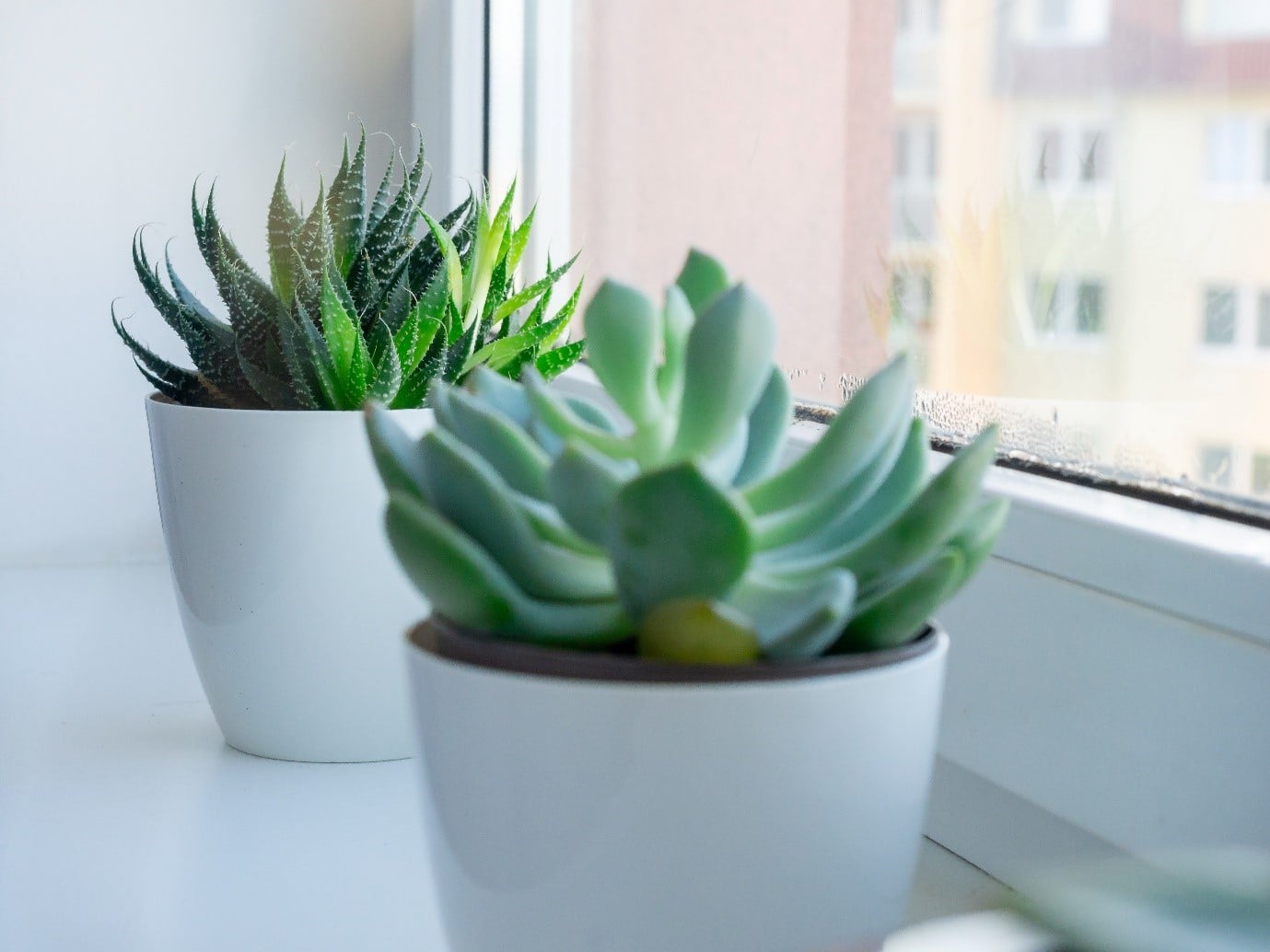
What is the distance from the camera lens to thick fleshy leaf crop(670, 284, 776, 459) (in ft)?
0.75

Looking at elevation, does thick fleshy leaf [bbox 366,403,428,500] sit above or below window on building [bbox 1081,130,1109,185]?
below

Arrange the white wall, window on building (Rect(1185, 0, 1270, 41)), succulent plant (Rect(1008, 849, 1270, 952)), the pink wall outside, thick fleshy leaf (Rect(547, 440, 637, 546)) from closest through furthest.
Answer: succulent plant (Rect(1008, 849, 1270, 952))
thick fleshy leaf (Rect(547, 440, 637, 546))
window on building (Rect(1185, 0, 1270, 41))
the pink wall outside
the white wall

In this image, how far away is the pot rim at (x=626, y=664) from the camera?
229 millimetres

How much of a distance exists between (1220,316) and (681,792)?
0.69 feet

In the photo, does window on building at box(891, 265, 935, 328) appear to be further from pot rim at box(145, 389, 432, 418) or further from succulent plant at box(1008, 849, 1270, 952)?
succulent plant at box(1008, 849, 1270, 952)

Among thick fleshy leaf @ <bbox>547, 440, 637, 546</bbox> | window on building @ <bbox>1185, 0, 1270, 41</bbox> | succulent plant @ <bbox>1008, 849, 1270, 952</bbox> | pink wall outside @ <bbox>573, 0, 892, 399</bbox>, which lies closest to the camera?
succulent plant @ <bbox>1008, 849, 1270, 952</bbox>

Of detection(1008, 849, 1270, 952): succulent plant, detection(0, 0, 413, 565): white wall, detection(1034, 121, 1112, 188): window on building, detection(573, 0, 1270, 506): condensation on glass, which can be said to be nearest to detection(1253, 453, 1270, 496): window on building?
detection(573, 0, 1270, 506): condensation on glass

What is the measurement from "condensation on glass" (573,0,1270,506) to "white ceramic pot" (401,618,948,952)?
15cm

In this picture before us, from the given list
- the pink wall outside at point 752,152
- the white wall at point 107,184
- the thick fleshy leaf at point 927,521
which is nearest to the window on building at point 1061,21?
the pink wall outside at point 752,152

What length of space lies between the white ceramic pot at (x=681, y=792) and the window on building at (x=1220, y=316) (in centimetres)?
16

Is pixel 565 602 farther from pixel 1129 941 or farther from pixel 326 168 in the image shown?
pixel 326 168

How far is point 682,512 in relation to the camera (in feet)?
0.69

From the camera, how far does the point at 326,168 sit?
94cm

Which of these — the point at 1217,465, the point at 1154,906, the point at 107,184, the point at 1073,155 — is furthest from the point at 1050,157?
the point at 107,184
